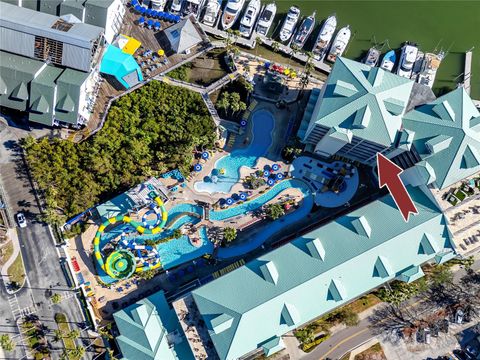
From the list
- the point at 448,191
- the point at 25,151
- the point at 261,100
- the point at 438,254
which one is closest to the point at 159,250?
the point at 25,151

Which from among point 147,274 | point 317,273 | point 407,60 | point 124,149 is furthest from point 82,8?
point 407,60

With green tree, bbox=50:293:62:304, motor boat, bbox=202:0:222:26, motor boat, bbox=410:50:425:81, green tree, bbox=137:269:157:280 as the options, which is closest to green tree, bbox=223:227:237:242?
green tree, bbox=137:269:157:280

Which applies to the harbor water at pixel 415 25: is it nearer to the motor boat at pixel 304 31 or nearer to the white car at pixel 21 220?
the motor boat at pixel 304 31

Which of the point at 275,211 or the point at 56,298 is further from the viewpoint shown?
the point at 275,211

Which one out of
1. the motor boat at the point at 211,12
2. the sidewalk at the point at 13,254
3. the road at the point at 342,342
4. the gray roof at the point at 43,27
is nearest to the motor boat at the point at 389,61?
the motor boat at the point at 211,12

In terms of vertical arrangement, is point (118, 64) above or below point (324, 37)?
above

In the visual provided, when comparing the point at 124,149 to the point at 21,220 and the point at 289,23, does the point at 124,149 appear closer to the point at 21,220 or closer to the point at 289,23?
the point at 21,220
